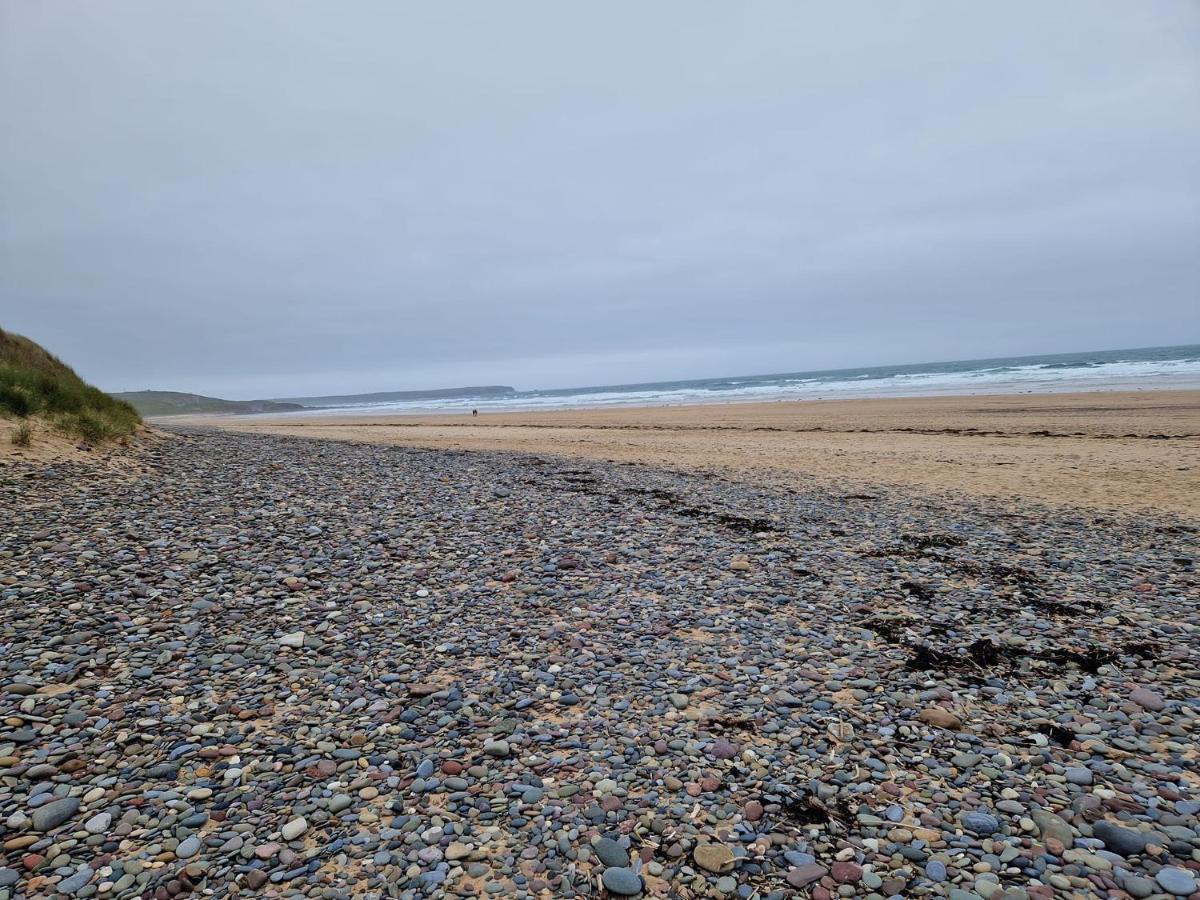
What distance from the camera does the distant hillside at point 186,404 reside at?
9562cm

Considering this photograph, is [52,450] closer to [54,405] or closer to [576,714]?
[54,405]

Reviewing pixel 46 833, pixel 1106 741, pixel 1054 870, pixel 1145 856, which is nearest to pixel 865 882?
pixel 1054 870

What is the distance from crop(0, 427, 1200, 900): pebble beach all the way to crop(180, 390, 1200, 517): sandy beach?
18.5ft

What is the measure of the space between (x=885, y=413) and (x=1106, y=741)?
33454mm

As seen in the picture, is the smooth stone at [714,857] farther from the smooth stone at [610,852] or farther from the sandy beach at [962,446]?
the sandy beach at [962,446]

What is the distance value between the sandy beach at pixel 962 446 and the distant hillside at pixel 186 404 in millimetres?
85113

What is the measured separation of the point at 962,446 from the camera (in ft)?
67.2

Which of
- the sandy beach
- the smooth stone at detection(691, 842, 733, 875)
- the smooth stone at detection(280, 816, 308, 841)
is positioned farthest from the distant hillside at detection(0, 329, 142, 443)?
the smooth stone at detection(691, 842, 733, 875)

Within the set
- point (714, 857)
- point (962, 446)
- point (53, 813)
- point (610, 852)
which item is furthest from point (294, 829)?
point (962, 446)

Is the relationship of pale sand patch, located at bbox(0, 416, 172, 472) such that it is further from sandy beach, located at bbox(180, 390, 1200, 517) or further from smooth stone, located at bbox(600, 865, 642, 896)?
sandy beach, located at bbox(180, 390, 1200, 517)

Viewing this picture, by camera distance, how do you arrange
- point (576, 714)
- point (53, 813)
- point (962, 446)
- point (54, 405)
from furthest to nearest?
point (962, 446) < point (54, 405) < point (576, 714) < point (53, 813)

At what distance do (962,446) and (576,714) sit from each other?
67.4 feet

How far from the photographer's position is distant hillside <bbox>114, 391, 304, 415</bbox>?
95625mm

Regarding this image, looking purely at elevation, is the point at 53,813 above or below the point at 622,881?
above
